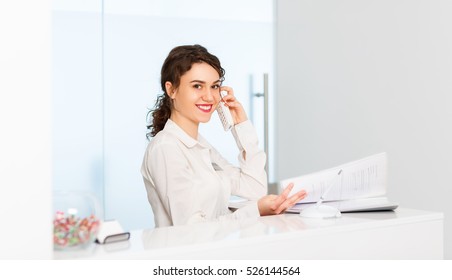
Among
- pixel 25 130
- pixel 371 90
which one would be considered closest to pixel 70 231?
pixel 25 130

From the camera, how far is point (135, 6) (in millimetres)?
3736

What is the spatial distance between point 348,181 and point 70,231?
0.98 meters

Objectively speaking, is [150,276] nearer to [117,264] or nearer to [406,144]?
[117,264]

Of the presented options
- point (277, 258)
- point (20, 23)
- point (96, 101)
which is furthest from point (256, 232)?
point (96, 101)

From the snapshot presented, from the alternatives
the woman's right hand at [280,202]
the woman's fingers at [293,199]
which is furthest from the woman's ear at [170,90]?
the woman's fingers at [293,199]

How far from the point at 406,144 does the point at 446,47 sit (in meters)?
0.56

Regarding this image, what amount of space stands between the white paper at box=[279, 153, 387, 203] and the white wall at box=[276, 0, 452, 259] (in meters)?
1.28

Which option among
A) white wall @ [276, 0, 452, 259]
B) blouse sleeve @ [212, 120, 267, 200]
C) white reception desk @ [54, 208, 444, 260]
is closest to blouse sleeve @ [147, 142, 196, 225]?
blouse sleeve @ [212, 120, 267, 200]

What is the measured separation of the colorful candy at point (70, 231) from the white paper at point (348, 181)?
80 cm

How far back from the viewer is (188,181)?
2.29 m

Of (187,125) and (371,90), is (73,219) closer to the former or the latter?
(187,125)

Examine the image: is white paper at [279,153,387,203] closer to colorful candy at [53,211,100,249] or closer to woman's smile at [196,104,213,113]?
woman's smile at [196,104,213,113]

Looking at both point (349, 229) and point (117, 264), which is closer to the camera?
point (117, 264)

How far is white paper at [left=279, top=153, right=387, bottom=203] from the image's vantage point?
1.95 m
